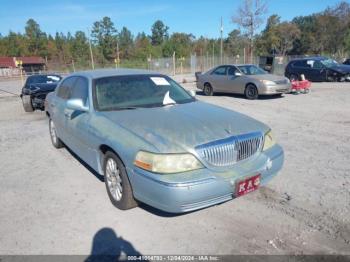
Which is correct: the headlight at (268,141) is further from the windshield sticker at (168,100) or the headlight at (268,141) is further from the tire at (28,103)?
the tire at (28,103)

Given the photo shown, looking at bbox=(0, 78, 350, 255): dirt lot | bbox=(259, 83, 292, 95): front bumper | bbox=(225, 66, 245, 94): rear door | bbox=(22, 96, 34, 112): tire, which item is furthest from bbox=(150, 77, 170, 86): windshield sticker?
bbox=(225, 66, 245, 94): rear door

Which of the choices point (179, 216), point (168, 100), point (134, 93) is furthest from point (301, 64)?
point (179, 216)

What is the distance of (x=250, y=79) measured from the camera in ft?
42.2

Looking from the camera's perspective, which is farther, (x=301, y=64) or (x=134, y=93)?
(x=301, y=64)

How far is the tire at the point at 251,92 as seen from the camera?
12.7 metres

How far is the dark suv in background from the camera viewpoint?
19141 mm

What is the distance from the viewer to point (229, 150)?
10.8ft

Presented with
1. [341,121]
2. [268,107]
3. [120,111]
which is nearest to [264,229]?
[120,111]

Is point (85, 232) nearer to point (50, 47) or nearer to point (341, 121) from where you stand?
point (341, 121)

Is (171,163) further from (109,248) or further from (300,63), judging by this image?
(300,63)

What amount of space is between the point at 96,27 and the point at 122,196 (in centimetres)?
8411


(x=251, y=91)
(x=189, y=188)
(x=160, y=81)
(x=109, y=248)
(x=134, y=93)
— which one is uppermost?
(x=160, y=81)

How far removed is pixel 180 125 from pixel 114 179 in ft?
3.38

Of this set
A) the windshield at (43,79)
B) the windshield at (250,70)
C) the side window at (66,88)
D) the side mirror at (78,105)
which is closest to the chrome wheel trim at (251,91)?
the windshield at (250,70)
